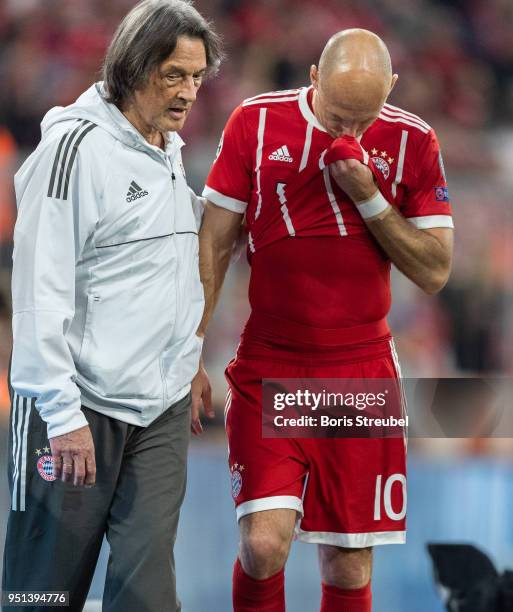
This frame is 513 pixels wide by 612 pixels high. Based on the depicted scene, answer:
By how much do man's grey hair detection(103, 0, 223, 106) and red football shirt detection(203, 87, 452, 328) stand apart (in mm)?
493

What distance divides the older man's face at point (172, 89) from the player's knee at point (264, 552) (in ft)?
3.64

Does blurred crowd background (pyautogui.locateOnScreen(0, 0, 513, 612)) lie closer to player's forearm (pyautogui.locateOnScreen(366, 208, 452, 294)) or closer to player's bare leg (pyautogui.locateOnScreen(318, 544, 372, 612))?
player's bare leg (pyautogui.locateOnScreen(318, 544, 372, 612))

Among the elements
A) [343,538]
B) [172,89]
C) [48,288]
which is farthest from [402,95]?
[48,288]

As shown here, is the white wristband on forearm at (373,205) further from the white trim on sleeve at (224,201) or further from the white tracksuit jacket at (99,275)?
the white tracksuit jacket at (99,275)

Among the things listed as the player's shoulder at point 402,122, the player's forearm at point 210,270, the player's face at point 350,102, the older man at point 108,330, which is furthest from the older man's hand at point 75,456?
the player's shoulder at point 402,122

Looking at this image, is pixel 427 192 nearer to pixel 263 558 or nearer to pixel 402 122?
pixel 402 122

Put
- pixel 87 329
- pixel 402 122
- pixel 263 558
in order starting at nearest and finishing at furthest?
pixel 87 329 < pixel 263 558 < pixel 402 122

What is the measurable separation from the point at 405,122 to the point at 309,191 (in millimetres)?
332

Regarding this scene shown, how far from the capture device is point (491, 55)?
7.47 metres

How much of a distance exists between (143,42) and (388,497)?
1.41m

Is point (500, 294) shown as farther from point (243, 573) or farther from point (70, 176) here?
point (70, 176)

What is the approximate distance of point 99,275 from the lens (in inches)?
96.0

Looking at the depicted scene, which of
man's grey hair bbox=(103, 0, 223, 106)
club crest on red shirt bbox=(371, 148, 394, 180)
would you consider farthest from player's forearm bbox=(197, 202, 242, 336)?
man's grey hair bbox=(103, 0, 223, 106)

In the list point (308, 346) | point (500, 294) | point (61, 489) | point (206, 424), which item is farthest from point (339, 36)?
point (500, 294)
